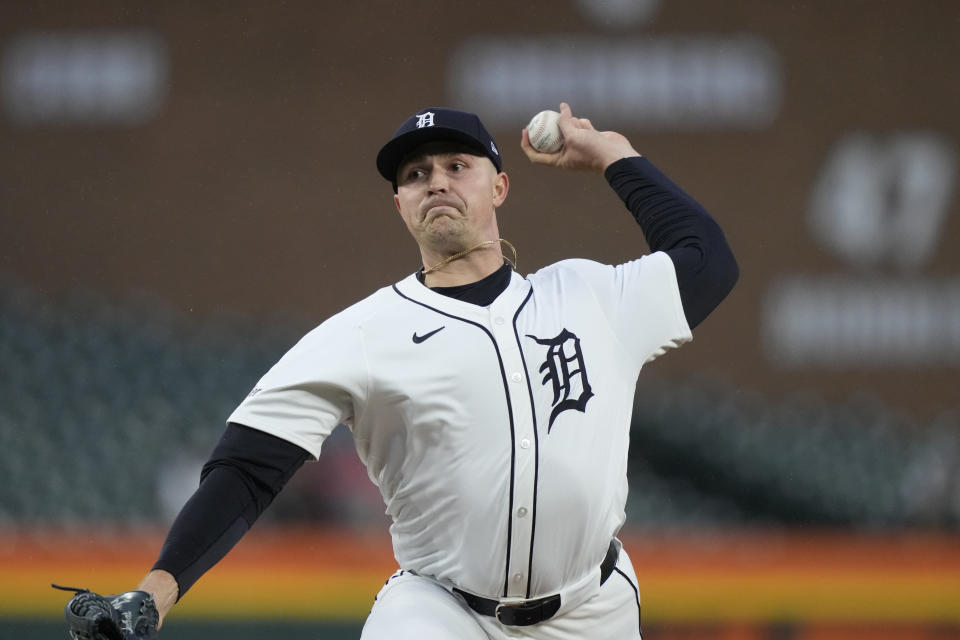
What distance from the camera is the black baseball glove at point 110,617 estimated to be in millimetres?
1583

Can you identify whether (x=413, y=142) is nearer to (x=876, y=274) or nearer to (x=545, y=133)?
(x=545, y=133)

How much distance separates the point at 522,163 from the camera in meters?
7.63

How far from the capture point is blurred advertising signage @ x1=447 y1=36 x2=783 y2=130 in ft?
24.5

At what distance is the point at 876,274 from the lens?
291 inches

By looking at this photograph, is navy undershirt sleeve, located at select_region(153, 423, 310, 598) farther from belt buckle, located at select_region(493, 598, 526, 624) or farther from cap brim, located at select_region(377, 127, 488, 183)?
cap brim, located at select_region(377, 127, 488, 183)

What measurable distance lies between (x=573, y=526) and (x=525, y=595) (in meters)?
0.14

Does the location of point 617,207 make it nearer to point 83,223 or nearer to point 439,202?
point 83,223

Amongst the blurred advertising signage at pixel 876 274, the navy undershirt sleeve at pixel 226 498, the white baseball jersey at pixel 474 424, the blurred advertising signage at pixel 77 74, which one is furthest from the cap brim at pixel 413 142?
the blurred advertising signage at pixel 77 74

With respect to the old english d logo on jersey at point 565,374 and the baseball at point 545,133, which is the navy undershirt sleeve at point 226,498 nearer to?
the old english d logo on jersey at point 565,374

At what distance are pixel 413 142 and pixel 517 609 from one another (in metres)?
0.86

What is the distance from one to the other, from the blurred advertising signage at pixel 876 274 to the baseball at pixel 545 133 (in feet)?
17.3

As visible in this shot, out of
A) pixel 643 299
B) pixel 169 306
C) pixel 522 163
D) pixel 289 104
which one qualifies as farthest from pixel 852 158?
pixel 643 299

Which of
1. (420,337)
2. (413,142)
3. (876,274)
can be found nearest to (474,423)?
(420,337)

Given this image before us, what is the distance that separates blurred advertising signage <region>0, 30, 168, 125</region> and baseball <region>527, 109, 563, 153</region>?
229 inches
